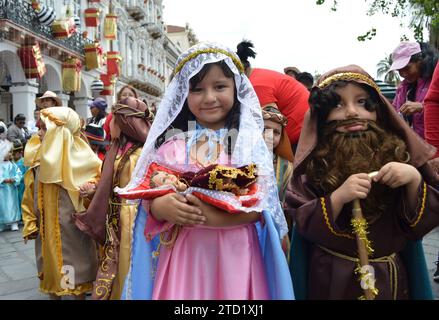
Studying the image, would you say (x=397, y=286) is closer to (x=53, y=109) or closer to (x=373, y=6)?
(x=53, y=109)

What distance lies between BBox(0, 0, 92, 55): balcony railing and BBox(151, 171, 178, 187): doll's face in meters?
13.3

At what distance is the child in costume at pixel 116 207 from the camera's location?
3.10 metres

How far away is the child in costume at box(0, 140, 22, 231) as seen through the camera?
6.94 metres

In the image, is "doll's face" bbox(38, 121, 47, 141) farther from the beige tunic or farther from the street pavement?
the street pavement

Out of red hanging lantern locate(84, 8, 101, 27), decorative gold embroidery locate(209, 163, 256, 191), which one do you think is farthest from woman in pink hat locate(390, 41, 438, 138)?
red hanging lantern locate(84, 8, 101, 27)

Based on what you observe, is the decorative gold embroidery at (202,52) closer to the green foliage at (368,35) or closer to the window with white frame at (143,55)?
the green foliage at (368,35)

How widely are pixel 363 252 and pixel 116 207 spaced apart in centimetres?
213

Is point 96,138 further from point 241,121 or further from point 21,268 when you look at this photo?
point 241,121

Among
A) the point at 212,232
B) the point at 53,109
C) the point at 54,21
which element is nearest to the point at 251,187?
the point at 212,232

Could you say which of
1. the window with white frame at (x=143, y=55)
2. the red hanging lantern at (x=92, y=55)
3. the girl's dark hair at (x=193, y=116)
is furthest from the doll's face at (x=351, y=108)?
the window with white frame at (x=143, y=55)

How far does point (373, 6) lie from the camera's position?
422 inches

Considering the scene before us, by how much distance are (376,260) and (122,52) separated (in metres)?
27.1
